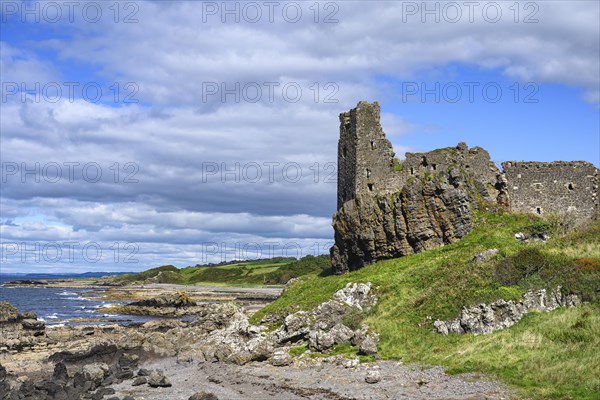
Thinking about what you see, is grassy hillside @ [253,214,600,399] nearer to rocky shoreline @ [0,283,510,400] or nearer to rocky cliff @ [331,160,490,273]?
rocky shoreline @ [0,283,510,400]

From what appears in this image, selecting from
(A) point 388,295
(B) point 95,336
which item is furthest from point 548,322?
(B) point 95,336

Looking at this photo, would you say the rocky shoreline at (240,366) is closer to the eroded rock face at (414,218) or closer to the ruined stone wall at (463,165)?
the eroded rock face at (414,218)

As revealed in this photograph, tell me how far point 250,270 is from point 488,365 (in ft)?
550

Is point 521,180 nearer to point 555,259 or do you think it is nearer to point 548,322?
point 555,259

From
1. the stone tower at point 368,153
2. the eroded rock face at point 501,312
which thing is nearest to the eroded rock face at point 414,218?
the stone tower at point 368,153

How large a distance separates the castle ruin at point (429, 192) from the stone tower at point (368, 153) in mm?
103

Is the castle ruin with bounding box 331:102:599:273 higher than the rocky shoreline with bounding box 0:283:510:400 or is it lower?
higher

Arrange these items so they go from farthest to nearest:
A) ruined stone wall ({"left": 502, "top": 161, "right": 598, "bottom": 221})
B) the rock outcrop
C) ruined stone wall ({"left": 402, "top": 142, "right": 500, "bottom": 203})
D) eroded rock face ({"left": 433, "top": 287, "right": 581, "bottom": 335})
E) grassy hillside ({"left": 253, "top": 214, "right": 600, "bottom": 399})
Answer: ruined stone wall ({"left": 402, "top": 142, "right": 500, "bottom": 203})
ruined stone wall ({"left": 502, "top": 161, "right": 598, "bottom": 221})
the rock outcrop
eroded rock face ({"left": 433, "top": 287, "right": 581, "bottom": 335})
grassy hillside ({"left": 253, "top": 214, "right": 600, "bottom": 399})

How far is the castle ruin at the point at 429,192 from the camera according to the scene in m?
56.1

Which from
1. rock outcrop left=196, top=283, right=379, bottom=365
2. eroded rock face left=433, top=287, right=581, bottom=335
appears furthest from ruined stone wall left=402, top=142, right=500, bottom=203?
eroded rock face left=433, top=287, right=581, bottom=335

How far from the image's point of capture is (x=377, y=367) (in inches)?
1299

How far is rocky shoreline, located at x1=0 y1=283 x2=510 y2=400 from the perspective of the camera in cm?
3019

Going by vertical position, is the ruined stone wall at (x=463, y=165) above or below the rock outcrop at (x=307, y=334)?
above

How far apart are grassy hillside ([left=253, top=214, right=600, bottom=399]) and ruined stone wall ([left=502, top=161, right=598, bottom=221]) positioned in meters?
2.81
